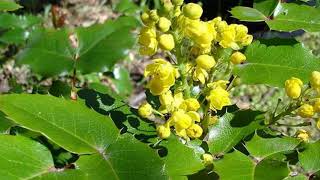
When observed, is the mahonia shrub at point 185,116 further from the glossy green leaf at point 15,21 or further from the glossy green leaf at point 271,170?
the glossy green leaf at point 15,21

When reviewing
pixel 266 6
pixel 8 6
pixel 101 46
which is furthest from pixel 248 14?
pixel 8 6

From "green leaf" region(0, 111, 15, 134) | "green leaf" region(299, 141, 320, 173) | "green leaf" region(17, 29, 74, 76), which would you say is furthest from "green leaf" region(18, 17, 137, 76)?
"green leaf" region(299, 141, 320, 173)

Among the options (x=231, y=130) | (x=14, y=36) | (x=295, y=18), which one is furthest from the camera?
(x=14, y=36)

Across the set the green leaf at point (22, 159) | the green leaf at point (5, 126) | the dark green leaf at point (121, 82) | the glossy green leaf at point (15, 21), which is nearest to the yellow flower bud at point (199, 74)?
the green leaf at point (22, 159)

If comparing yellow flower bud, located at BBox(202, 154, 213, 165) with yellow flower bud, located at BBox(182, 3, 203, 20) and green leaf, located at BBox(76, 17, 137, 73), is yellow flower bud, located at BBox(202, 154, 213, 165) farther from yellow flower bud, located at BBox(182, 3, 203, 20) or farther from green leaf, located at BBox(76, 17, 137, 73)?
green leaf, located at BBox(76, 17, 137, 73)

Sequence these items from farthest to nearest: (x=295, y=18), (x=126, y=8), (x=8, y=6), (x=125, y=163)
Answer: (x=126, y=8)
(x=8, y=6)
(x=295, y=18)
(x=125, y=163)

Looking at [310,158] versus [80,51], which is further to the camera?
[80,51]

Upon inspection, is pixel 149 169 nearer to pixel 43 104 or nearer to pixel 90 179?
pixel 90 179

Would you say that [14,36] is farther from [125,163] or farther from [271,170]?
[271,170]
